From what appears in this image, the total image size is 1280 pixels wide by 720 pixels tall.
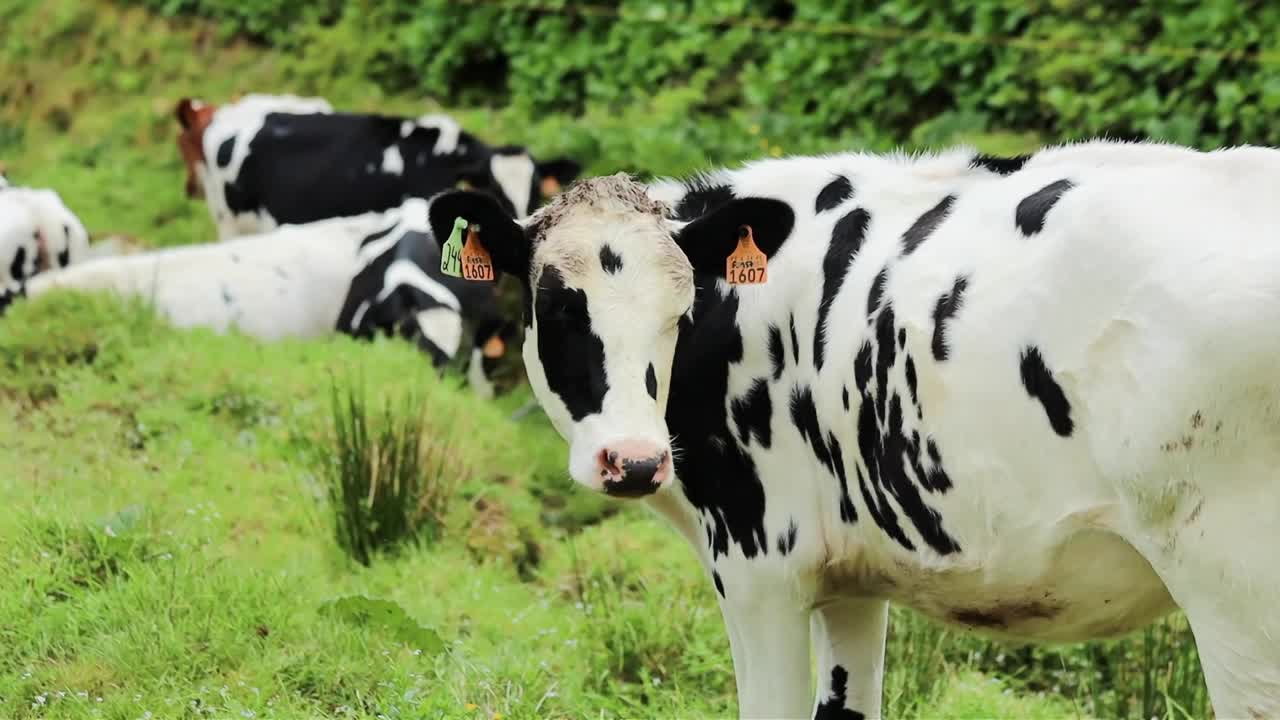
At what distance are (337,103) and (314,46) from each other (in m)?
0.77

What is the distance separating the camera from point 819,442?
3979mm

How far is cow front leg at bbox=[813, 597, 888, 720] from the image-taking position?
4559mm

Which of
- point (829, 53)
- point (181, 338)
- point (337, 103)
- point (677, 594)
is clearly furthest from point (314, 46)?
point (677, 594)

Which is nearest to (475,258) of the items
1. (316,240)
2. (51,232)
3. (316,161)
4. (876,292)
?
(876,292)

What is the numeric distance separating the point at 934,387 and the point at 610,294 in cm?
83

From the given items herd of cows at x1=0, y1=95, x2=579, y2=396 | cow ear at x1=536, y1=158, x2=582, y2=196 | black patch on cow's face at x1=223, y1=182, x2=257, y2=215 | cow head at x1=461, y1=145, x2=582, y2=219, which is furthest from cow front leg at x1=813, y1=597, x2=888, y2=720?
black patch on cow's face at x1=223, y1=182, x2=257, y2=215

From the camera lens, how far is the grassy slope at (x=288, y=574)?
491cm

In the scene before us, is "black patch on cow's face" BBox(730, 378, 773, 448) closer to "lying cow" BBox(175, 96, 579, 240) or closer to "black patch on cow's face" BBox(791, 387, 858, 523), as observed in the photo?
"black patch on cow's face" BBox(791, 387, 858, 523)

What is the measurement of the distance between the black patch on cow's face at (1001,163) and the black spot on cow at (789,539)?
3.33ft

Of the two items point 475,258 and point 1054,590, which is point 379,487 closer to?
point 475,258

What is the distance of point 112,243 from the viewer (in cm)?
1218

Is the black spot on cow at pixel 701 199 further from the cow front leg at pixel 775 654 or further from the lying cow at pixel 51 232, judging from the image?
the lying cow at pixel 51 232

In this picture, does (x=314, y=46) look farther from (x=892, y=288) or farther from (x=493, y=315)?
(x=892, y=288)

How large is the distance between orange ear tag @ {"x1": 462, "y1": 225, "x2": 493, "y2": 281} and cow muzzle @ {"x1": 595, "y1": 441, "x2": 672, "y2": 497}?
69 centimetres
